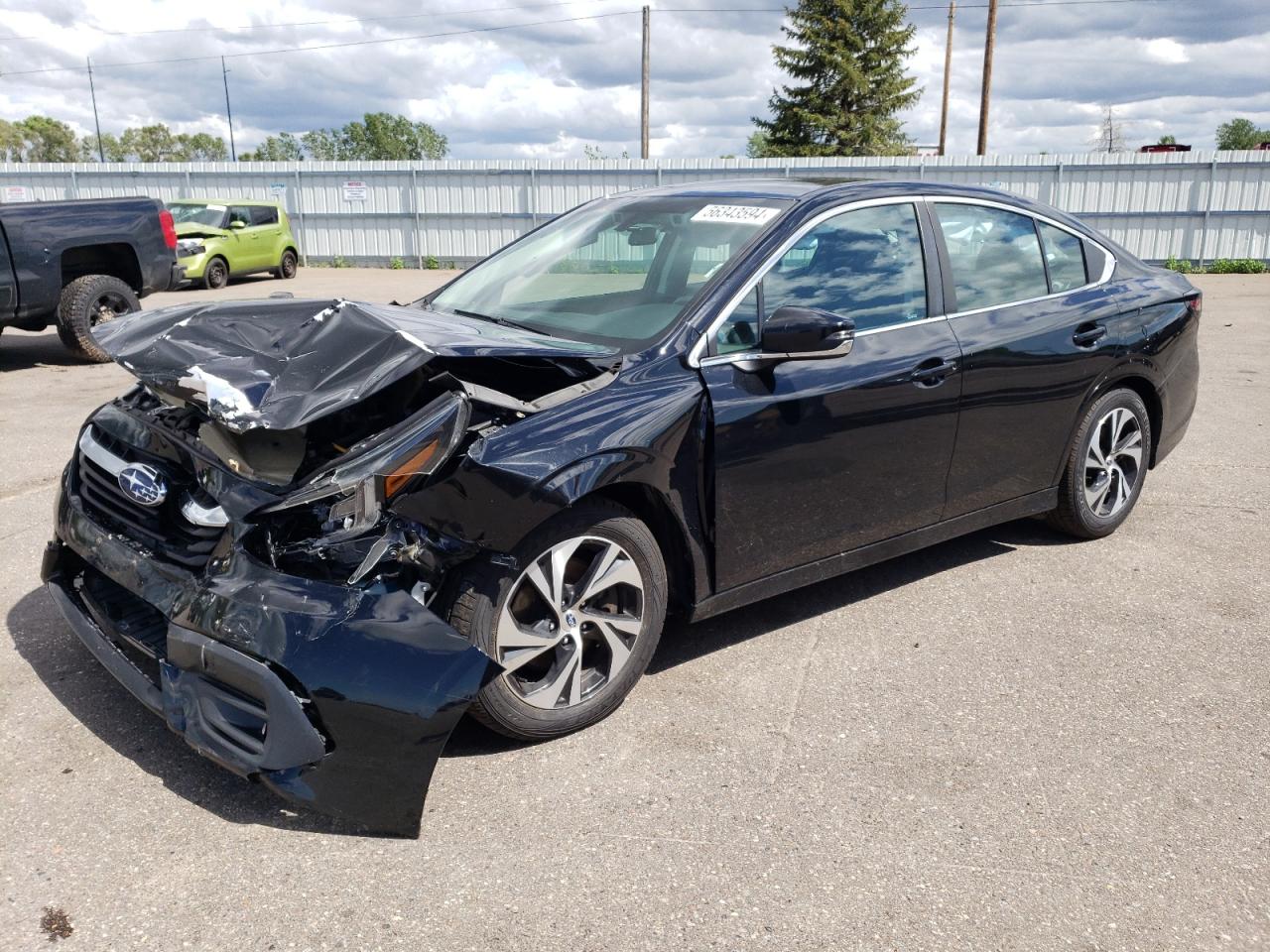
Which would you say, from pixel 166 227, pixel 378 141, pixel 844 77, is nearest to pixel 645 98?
pixel 844 77

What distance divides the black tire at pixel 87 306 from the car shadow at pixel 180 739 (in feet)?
21.6

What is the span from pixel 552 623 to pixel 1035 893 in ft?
4.86

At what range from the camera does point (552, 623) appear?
3186 millimetres

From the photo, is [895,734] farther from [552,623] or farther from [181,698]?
[181,698]

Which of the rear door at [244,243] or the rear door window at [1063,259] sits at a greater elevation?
the rear door window at [1063,259]

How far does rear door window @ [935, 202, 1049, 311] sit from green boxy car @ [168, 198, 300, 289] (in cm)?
1658

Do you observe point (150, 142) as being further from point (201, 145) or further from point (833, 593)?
point (833, 593)

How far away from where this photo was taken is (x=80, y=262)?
10234 mm

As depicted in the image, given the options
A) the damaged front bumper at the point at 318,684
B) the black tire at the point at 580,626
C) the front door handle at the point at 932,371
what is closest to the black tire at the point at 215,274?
the front door handle at the point at 932,371

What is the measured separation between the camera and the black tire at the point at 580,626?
9.66 ft

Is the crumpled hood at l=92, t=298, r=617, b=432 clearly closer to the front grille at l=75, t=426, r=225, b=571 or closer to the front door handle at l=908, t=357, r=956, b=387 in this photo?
the front grille at l=75, t=426, r=225, b=571

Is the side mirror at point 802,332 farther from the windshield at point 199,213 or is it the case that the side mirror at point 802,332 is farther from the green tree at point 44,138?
the green tree at point 44,138

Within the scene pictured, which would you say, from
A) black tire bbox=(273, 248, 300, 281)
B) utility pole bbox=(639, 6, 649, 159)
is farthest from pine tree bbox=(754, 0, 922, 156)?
black tire bbox=(273, 248, 300, 281)

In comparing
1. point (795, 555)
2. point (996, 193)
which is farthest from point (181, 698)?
point (996, 193)
